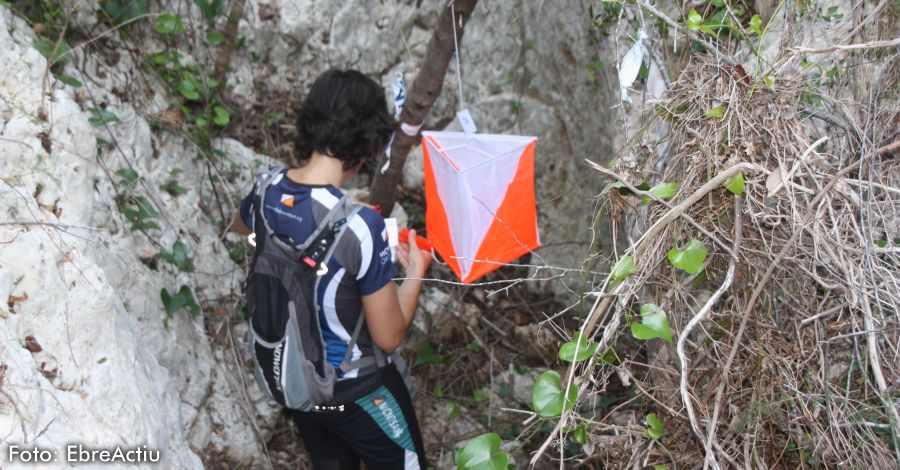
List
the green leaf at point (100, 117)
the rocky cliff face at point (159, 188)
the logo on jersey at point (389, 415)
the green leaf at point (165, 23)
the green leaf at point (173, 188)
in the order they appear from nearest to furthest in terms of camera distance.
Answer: the rocky cliff face at point (159, 188), the logo on jersey at point (389, 415), the green leaf at point (100, 117), the green leaf at point (173, 188), the green leaf at point (165, 23)

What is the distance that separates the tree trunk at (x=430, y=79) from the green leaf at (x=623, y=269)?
114 cm

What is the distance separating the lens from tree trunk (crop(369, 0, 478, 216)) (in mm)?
2344

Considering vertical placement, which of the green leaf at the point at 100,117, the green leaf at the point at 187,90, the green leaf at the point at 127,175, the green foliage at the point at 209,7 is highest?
the green foliage at the point at 209,7

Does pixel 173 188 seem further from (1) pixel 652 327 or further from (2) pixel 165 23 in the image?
(1) pixel 652 327

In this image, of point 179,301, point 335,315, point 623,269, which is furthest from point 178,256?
point 623,269

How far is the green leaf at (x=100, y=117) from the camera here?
2.61 meters

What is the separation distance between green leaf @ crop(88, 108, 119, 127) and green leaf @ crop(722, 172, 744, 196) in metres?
2.27

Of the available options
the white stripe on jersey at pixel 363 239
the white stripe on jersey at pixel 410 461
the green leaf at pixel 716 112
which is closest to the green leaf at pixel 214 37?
the white stripe on jersey at pixel 363 239

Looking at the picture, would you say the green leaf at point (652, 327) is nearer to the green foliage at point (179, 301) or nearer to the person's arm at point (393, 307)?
the person's arm at point (393, 307)

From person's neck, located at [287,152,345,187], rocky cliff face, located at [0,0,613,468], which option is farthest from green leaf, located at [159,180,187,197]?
person's neck, located at [287,152,345,187]

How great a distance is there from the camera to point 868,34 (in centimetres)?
187

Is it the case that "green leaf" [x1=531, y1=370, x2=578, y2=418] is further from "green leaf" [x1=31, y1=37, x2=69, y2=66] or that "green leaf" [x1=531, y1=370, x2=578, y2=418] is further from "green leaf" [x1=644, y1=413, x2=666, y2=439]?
"green leaf" [x1=31, y1=37, x2=69, y2=66]

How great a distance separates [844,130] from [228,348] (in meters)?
2.41

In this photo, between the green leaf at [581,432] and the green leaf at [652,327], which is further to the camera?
the green leaf at [581,432]
